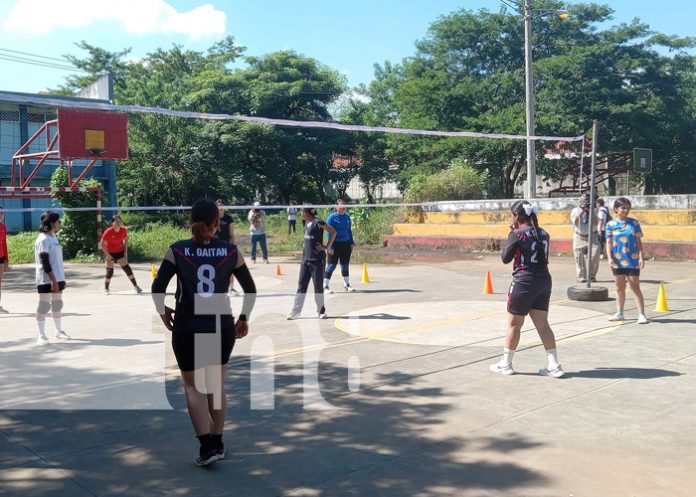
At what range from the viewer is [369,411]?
236 inches

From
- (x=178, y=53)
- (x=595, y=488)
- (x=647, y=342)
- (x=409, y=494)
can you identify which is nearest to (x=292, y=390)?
(x=409, y=494)

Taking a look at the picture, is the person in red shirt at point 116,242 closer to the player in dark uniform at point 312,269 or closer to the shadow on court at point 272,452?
the player in dark uniform at point 312,269

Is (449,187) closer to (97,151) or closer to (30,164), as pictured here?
(97,151)

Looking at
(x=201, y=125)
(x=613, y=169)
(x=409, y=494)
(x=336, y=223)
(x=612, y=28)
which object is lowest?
(x=409, y=494)

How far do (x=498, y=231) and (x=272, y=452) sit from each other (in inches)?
738

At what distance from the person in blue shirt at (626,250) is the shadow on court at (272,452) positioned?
14.0 feet

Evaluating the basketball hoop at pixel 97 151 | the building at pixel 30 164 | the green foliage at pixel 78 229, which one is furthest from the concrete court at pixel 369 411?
the building at pixel 30 164

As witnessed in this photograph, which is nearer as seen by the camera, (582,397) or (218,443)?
(218,443)

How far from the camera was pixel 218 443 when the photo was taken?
4.91 meters

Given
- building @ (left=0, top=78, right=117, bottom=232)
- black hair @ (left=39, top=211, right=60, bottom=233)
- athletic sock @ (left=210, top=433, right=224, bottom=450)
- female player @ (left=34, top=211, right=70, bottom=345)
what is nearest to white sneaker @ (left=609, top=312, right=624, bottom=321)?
athletic sock @ (left=210, top=433, right=224, bottom=450)

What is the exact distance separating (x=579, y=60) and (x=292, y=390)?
33985 millimetres

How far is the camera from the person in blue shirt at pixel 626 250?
935 centimetres

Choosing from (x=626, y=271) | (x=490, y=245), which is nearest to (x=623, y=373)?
(x=626, y=271)

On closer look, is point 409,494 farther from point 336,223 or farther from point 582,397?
point 336,223
